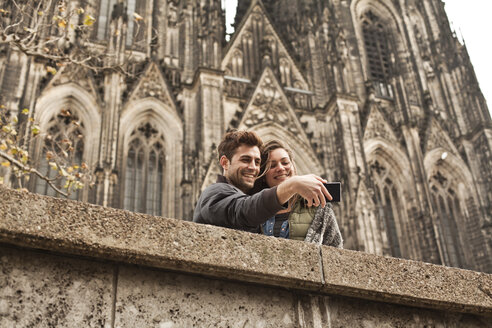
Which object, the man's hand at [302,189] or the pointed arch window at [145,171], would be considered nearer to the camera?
the man's hand at [302,189]

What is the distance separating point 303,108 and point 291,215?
16777mm

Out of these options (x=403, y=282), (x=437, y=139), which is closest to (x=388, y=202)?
(x=437, y=139)

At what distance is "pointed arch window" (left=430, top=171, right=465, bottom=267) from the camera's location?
1958 centimetres

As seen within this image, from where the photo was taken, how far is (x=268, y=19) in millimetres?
22172

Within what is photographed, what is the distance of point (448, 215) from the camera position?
20344mm

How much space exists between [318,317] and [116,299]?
1.08 m

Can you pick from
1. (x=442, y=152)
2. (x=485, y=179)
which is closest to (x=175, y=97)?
(x=442, y=152)

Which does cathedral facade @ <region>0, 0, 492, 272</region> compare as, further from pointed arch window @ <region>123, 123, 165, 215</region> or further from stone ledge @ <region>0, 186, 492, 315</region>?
stone ledge @ <region>0, 186, 492, 315</region>

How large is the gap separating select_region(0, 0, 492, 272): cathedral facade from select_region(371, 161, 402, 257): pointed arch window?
0.05 metres

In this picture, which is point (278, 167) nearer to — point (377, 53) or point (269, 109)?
point (269, 109)

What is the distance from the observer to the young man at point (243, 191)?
2691 mm

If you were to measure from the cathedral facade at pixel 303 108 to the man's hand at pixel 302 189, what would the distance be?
41.5 ft

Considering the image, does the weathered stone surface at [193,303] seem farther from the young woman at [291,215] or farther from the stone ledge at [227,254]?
the young woman at [291,215]

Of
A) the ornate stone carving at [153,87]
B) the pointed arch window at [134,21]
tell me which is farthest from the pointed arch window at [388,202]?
the pointed arch window at [134,21]
